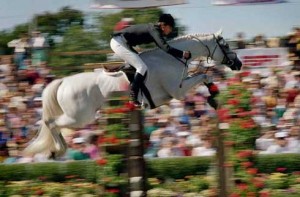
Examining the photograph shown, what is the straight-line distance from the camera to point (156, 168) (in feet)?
30.4

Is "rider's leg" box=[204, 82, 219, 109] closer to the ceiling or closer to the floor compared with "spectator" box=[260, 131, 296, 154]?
closer to the ceiling

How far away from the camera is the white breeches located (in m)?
8.90

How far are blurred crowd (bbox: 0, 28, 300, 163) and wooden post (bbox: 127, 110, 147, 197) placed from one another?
1843 millimetres

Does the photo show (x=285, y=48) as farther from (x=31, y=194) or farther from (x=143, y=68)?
(x=31, y=194)

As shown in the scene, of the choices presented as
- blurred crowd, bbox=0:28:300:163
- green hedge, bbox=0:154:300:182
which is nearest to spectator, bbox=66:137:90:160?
blurred crowd, bbox=0:28:300:163

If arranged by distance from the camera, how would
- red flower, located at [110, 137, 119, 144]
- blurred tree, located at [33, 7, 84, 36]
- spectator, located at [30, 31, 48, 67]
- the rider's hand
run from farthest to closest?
blurred tree, located at [33, 7, 84, 36], spectator, located at [30, 31, 48, 67], the rider's hand, red flower, located at [110, 137, 119, 144]

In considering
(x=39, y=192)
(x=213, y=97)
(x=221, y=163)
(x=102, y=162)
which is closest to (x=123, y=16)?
(x=213, y=97)

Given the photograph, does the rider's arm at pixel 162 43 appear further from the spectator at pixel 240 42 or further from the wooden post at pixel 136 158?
the spectator at pixel 240 42

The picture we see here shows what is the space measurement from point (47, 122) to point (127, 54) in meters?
1.32

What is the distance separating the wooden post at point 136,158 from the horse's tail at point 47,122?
311cm

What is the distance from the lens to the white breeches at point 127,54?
8.90 metres

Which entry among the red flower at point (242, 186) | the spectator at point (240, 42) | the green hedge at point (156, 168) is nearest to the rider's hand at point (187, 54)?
the green hedge at point (156, 168)

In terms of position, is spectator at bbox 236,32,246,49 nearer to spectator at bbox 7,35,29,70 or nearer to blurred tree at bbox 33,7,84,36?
spectator at bbox 7,35,29,70

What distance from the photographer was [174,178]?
9.62 metres
